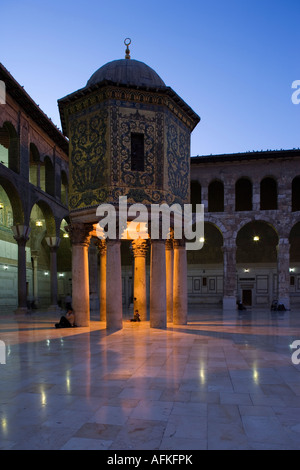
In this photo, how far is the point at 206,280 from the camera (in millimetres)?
30375

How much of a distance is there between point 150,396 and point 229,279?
822 inches

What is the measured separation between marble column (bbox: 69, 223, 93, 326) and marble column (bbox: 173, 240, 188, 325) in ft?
11.3

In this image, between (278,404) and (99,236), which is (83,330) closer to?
(99,236)

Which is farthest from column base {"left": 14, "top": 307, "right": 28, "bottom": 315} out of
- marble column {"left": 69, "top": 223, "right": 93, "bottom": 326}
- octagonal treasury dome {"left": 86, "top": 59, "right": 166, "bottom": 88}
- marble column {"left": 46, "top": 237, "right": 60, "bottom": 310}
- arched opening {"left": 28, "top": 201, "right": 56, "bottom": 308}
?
octagonal treasury dome {"left": 86, "top": 59, "right": 166, "bottom": 88}

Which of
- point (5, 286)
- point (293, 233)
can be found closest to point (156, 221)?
point (5, 286)

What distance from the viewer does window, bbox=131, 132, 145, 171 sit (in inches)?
530

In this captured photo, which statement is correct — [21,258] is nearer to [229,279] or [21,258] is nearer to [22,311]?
[22,311]

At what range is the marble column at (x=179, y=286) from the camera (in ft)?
49.2

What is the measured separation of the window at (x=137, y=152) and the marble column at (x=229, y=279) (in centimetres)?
1371

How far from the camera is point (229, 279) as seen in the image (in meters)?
25.4

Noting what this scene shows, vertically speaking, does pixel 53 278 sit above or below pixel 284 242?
below

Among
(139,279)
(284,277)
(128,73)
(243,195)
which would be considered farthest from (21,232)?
(243,195)

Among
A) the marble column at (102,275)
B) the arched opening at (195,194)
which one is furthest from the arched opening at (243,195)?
the marble column at (102,275)
